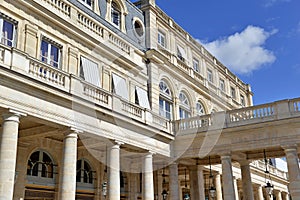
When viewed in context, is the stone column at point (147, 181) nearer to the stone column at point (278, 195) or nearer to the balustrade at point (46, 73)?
the balustrade at point (46, 73)

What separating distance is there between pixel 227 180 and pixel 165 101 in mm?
6027

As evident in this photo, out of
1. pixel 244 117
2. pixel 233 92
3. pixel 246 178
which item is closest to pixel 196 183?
Answer: pixel 246 178

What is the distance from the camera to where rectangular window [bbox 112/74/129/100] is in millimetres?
16891

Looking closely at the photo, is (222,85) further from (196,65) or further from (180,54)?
(180,54)

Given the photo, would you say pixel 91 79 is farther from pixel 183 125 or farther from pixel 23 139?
pixel 183 125

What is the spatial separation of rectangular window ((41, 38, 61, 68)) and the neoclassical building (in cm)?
4

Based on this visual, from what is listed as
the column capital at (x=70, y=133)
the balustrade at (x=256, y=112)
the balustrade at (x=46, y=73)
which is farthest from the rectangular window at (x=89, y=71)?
the balustrade at (x=256, y=112)

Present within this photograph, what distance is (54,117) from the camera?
11.6m

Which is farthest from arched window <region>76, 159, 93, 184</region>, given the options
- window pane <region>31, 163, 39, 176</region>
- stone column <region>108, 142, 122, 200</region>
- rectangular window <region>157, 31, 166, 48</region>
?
rectangular window <region>157, 31, 166, 48</region>

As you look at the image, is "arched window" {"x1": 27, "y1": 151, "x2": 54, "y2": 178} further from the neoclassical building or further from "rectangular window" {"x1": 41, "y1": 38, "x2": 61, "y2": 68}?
"rectangular window" {"x1": 41, "y1": 38, "x2": 61, "y2": 68}

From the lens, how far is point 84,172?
1695 cm

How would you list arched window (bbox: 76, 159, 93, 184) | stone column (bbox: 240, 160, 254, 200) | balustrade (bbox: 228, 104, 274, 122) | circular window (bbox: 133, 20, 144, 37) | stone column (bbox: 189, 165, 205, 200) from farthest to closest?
circular window (bbox: 133, 20, 144, 37), stone column (bbox: 189, 165, 205, 200), stone column (bbox: 240, 160, 254, 200), arched window (bbox: 76, 159, 93, 184), balustrade (bbox: 228, 104, 274, 122)

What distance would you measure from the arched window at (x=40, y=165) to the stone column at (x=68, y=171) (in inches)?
121

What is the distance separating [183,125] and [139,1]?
26.4 feet
